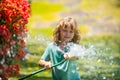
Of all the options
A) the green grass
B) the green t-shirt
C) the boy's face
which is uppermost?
the boy's face

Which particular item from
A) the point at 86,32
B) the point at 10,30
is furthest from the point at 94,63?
the point at 86,32

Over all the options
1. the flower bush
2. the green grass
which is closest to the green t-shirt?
the flower bush

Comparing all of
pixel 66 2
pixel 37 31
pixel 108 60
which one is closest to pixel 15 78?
pixel 108 60

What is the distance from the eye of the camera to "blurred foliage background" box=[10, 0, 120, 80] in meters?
11.7

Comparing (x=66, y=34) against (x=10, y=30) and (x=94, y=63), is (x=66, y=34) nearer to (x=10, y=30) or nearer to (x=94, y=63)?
(x=10, y=30)

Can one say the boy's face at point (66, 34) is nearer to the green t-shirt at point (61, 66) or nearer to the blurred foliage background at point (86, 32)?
the green t-shirt at point (61, 66)

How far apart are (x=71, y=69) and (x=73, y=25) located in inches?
32.4

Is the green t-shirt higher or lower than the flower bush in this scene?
lower

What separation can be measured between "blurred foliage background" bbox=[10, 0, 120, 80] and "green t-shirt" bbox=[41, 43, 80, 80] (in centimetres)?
176

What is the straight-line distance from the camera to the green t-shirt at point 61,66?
28.5 ft

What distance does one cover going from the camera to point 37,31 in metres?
17.2

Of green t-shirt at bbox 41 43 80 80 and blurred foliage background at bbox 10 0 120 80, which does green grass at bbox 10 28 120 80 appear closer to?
blurred foliage background at bbox 10 0 120 80

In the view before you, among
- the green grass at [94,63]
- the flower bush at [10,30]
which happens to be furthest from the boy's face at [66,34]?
the green grass at [94,63]

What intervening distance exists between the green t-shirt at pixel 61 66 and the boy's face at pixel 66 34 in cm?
21
